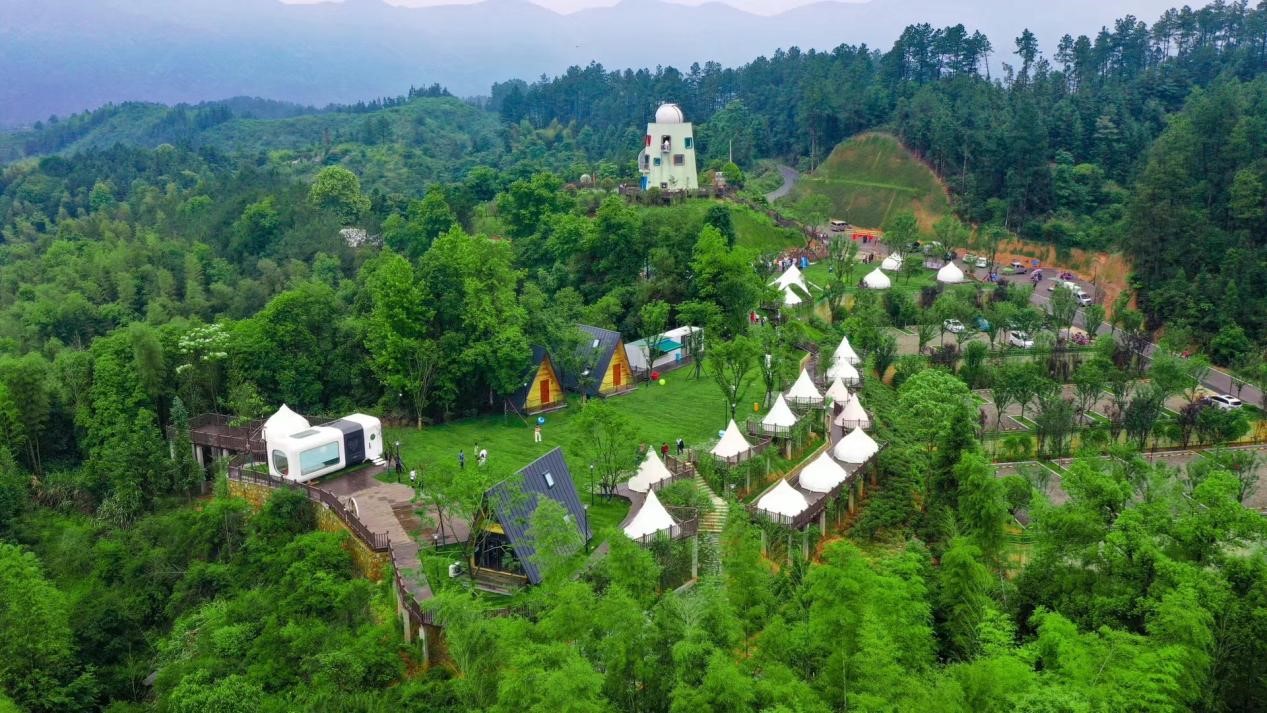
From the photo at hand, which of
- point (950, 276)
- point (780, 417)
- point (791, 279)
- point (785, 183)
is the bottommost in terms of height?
point (780, 417)

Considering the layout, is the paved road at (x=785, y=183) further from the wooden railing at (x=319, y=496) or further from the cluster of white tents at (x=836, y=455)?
the wooden railing at (x=319, y=496)

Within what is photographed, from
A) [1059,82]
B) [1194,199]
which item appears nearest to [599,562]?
[1194,199]

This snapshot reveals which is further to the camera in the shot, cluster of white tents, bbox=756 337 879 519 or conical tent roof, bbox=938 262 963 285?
conical tent roof, bbox=938 262 963 285

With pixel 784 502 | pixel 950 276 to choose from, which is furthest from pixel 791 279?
pixel 784 502

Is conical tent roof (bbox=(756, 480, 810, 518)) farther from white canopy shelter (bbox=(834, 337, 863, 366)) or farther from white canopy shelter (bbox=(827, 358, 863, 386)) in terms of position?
white canopy shelter (bbox=(834, 337, 863, 366))

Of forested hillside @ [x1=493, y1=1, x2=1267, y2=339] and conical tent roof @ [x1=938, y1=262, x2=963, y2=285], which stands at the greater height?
forested hillside @ [x1=493, y1=1, x2=1267, y2=339]

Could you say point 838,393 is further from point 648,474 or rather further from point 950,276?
point 950,276

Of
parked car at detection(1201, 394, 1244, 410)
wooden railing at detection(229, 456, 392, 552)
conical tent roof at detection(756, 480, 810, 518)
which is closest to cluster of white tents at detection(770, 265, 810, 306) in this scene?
parked car at detection(1201, 394, 1244, 410)

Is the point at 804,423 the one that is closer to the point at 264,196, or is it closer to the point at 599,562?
the point at 599,562
